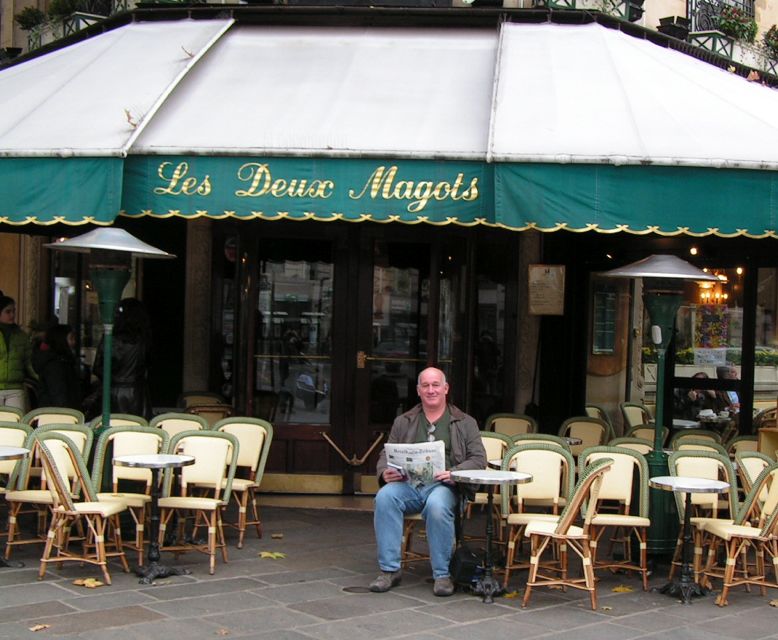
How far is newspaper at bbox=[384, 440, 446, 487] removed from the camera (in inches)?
299

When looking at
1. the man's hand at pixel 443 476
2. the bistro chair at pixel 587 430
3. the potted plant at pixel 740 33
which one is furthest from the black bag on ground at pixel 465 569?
the potted plant at pixel 740 33

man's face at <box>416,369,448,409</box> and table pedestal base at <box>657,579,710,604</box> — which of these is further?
man's face at <box>416,369,448,409</box>

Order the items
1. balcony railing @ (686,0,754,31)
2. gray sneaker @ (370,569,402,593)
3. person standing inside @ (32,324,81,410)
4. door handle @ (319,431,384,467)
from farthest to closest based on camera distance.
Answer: balcony railing @ (686,0,754,31), person standing inside @ (32,324,81,410), door handle @ (319,431,384,467), gray sneaker @ (370,569,402,593)

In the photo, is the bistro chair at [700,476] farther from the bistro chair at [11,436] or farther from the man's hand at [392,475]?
the bistro chair at [11,436]

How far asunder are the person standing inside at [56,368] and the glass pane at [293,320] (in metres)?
1.93

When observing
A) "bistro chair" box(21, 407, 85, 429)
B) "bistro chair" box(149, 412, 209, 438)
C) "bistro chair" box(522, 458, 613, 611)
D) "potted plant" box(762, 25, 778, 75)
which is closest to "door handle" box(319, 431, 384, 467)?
"bistro chair" box(149, 412, 209, 438)

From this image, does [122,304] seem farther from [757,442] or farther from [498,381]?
[757,442]

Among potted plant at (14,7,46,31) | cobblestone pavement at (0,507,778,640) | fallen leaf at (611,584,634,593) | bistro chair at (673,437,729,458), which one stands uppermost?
potted plant at (14,7,46,31)

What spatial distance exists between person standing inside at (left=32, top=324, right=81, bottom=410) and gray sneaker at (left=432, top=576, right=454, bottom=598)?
5220 mm

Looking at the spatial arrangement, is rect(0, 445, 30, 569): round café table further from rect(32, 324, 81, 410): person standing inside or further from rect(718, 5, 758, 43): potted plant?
rect(718, 5, 758, 43): potted plant

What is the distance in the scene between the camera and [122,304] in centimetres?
1068

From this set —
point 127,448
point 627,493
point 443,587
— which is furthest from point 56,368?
point 627,493

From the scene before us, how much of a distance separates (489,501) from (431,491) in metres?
0.46

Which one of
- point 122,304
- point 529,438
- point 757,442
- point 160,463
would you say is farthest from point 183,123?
point 757,442
